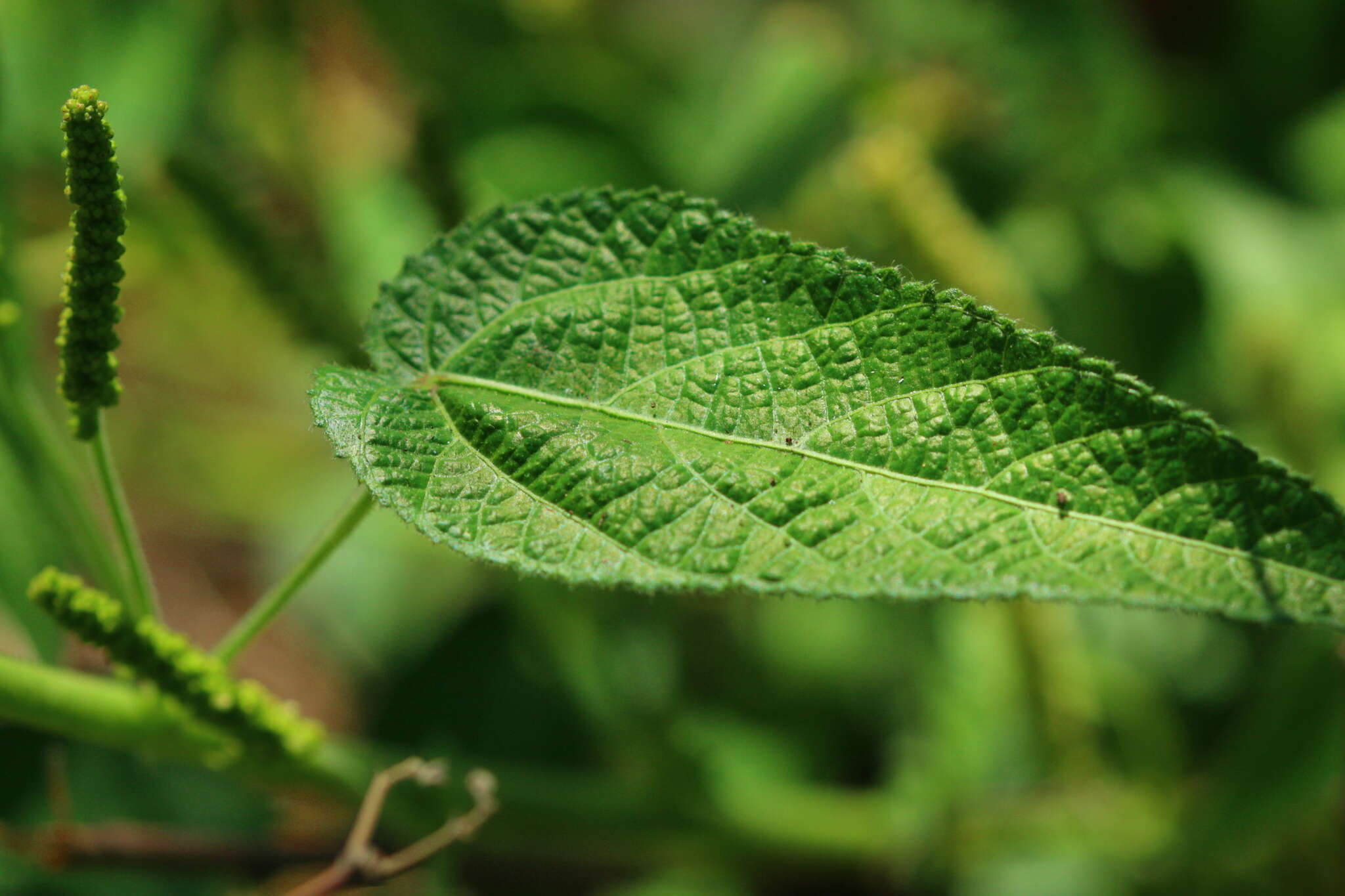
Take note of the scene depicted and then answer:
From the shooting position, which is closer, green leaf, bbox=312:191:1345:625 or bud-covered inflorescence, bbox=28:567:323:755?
green leaf, bbox=312:191:1345:625

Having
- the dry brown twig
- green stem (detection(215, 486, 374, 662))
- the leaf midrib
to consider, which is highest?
the leaf midrib

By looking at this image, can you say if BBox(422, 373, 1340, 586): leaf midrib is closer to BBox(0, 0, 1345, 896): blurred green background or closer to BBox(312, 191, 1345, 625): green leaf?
BBox(312, 191, 1345, 625): green leaf

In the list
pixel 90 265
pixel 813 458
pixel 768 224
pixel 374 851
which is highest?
pixel 768 224

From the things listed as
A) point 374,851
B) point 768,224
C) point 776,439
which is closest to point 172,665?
point 374,851

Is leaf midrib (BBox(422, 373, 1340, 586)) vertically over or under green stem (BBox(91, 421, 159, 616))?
over

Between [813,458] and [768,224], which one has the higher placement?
[768,224]

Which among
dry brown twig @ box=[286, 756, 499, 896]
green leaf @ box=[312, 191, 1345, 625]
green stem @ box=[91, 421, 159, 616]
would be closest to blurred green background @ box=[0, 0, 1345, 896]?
green stem @ box=[91, 421, 159, 616]

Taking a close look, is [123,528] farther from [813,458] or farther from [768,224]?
[768,224]
